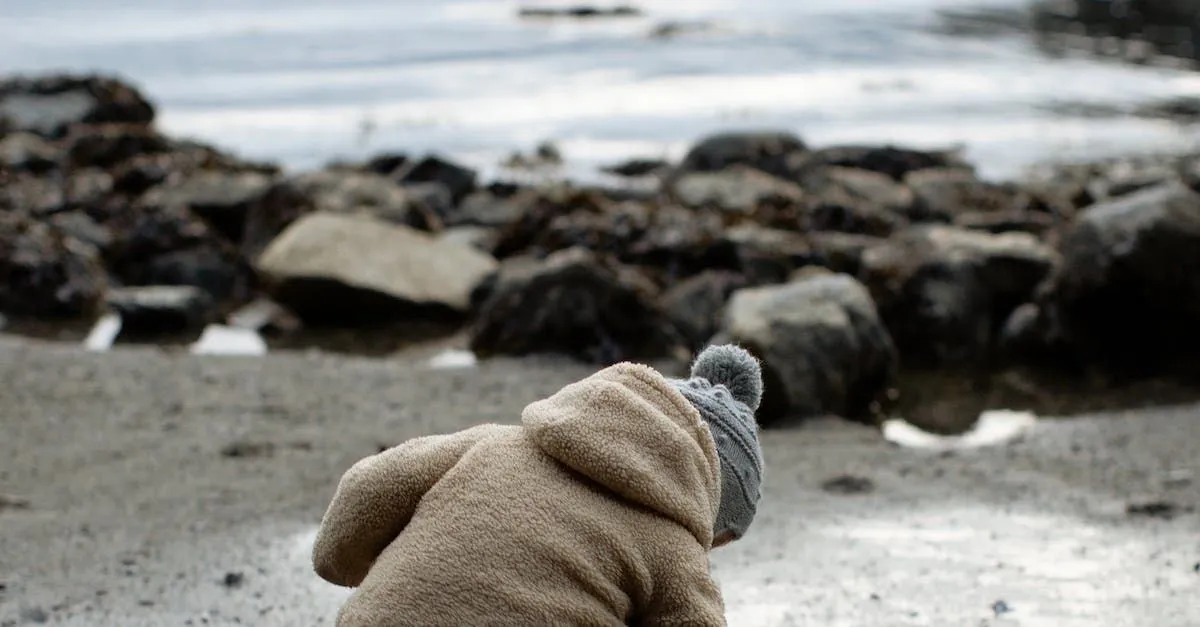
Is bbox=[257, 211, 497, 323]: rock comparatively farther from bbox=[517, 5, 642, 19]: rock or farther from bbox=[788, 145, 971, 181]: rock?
bbox=[517, 5, 642, 19]: rock

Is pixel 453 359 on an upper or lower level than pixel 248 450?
lower

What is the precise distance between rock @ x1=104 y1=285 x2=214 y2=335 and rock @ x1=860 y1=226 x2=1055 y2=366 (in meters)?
3.90

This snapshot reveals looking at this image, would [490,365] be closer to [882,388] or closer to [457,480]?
[882,388]

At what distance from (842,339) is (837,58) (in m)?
19.6

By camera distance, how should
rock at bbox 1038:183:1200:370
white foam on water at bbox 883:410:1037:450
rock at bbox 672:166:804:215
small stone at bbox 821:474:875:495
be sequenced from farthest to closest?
rock at bbox 672:166:804:215 < rock at bbox 1038:183:1200:370 < white foam on water at bbox 883:410:1037:450 < small stone at bbox 821:474:875:495

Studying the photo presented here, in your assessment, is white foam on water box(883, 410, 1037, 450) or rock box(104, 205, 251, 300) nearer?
white foam on water box(883, 410, 1037, 450)

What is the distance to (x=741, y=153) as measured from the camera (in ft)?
42.8

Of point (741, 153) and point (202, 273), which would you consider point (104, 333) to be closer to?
point (202, 273)

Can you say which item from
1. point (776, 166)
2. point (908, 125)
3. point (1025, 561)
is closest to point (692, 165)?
point (776, 166)

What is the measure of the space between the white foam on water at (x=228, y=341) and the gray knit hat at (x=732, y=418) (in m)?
5.19

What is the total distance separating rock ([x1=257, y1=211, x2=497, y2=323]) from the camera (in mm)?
7898

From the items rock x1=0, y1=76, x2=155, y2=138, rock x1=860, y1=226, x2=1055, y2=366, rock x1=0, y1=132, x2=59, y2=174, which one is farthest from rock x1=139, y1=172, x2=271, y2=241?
rock x1=0, y1=76, x2=155, y2=138

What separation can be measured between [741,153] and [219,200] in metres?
5.20

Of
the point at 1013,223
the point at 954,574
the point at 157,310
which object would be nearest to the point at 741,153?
the point at 1013,223
